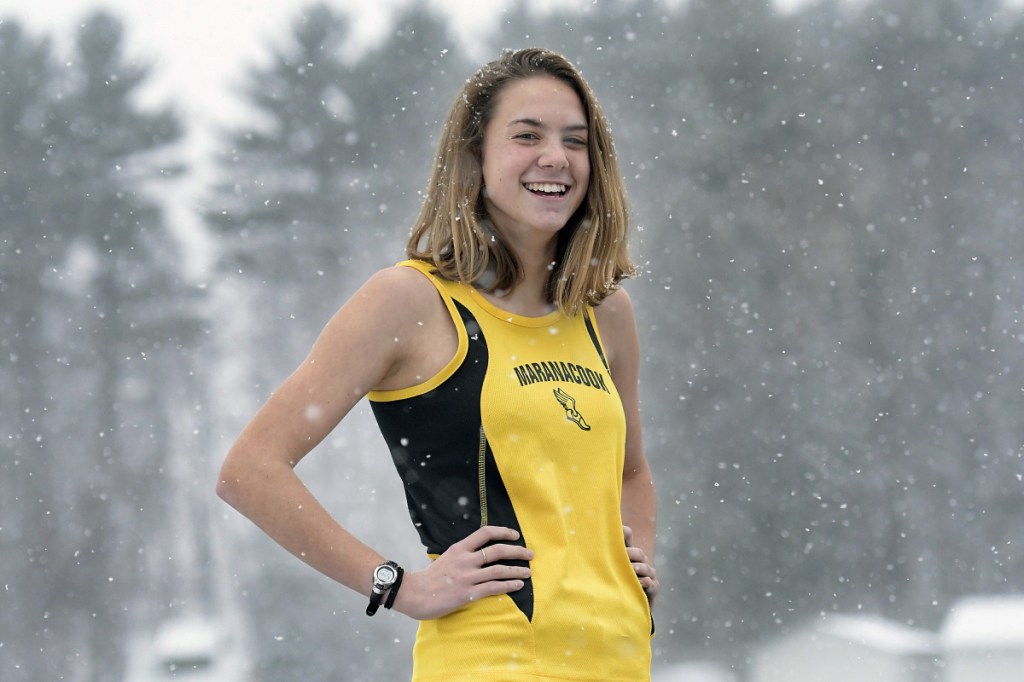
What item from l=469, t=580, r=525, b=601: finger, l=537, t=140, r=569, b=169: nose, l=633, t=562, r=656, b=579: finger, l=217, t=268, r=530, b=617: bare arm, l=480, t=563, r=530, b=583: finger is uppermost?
l=537, t=140, r=569, b=169: nose

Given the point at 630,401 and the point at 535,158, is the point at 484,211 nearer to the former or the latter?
the point at 535,158

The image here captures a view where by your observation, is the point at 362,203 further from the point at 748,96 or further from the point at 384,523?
the point at 748,96

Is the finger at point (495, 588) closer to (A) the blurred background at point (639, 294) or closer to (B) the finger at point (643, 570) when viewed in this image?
(B) the finger at point (643, 570)

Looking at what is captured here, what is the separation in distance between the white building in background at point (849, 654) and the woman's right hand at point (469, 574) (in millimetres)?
6088

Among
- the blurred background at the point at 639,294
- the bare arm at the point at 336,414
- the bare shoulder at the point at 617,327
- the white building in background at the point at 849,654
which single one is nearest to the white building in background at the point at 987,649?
the white building in background at the point at 849,654

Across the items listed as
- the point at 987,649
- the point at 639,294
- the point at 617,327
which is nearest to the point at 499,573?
the point at 617,327

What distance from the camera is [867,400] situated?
9.26 meters

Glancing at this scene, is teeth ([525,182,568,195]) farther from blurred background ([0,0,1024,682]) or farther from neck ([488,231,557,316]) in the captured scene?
blurred background ([0,0,1024,682])

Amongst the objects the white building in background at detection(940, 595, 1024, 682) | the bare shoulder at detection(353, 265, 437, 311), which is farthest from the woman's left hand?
the white building in background at detection(940, 595, 1024, 682)

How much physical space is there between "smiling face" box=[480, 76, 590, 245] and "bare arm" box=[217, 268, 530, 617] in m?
0.14

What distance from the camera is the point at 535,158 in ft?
3.96

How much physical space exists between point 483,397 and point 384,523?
28.1 ft

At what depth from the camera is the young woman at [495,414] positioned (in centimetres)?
109

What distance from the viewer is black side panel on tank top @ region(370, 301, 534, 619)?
1089 mm
